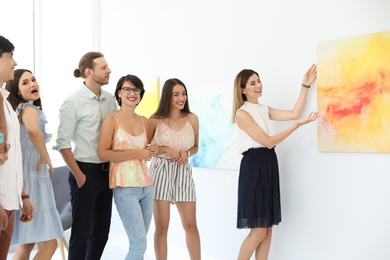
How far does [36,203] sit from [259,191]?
148 centimetres

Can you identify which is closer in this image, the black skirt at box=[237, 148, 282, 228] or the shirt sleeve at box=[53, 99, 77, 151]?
the shirt sleeve at box=[53, 99, 77, 151]

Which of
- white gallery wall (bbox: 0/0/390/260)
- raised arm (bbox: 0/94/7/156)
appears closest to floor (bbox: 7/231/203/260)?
white gallery wall (bbox: 0/0/390/260)

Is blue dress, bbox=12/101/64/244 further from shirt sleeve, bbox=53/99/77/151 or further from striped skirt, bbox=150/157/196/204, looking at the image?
striped skirt, bbox=150/157/196/204

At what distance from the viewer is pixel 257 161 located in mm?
3152

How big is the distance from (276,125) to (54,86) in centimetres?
333

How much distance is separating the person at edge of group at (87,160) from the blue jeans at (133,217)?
18 cm

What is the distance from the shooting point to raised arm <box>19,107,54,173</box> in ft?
8.88

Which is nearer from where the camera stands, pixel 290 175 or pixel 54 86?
pixel 290 175

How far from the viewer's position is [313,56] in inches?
128

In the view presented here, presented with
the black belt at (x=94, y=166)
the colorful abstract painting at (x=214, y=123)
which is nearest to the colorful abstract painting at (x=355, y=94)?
the colorful abstract painting at (x=214, y=123)

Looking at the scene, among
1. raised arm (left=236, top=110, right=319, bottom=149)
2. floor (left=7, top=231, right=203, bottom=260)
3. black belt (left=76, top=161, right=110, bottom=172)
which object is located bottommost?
floor (left=7, top=231, right=203, bottom=260)

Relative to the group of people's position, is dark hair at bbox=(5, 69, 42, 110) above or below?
above

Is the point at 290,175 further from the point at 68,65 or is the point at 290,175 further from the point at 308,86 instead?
the point at 68,65

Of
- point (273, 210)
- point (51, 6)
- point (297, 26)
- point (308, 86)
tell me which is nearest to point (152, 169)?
point (273, 210)
